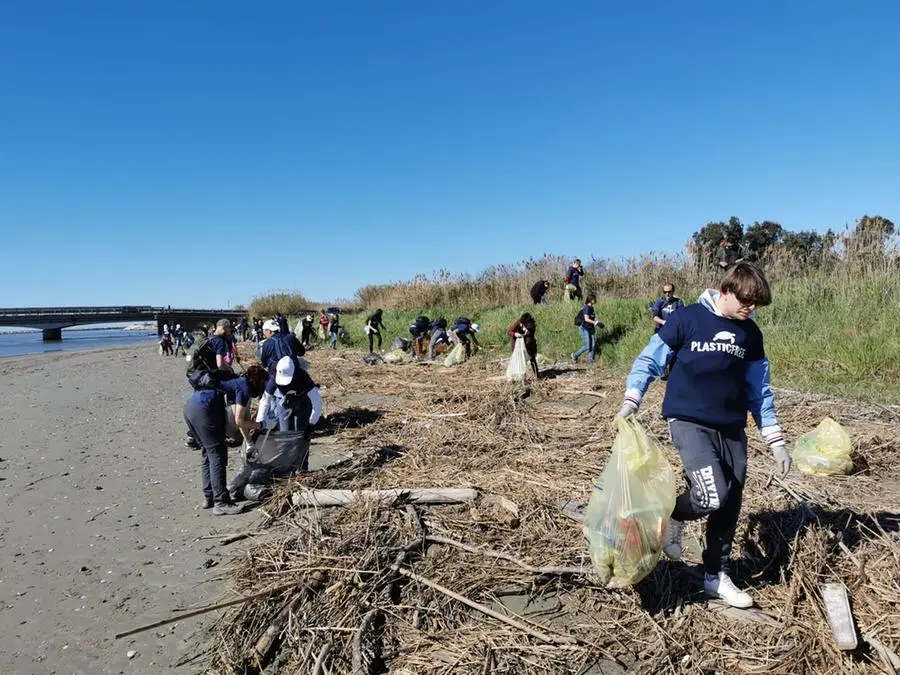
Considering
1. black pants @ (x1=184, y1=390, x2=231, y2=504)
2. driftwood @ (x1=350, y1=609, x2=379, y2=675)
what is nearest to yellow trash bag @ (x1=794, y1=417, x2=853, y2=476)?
driftwood @ (x1=350, y1=609, x2=379, y2=675)

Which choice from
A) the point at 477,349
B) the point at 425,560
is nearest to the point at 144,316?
the point at 477,349

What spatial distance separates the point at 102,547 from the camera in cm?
444

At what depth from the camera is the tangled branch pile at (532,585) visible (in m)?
2.70

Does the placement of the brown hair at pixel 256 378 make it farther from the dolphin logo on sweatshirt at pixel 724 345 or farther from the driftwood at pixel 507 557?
the dolphin logo on sweatshirt at pixel 724 345

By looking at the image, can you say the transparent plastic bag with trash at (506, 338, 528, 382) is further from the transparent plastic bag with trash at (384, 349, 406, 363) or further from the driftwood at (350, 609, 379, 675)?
the driftwood at (350, 609, 379, 675)

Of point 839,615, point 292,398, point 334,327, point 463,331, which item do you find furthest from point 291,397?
point 334,327

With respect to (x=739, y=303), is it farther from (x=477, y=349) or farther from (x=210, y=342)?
(x=477, y=349)

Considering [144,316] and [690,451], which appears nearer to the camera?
[690,451]

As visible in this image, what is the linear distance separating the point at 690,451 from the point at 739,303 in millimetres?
803

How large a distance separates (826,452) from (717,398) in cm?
308

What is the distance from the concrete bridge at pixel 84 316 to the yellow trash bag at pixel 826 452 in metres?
54.7

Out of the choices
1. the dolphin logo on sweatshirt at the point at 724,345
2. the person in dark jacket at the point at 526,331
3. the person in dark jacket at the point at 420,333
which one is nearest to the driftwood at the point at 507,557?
the dolphin logo on sweatshirt at the point at 724,345

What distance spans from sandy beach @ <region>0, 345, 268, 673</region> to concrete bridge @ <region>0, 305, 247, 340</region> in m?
49.2

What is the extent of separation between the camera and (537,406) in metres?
8.70
